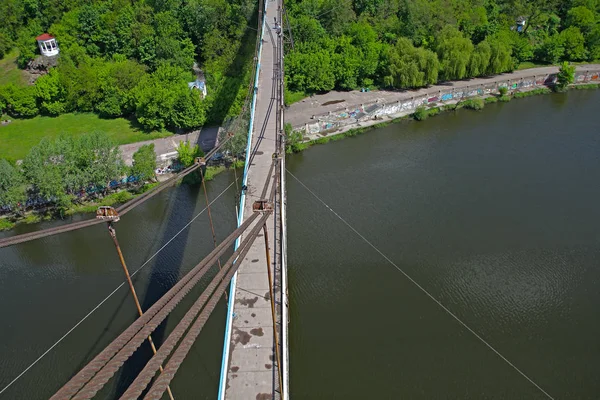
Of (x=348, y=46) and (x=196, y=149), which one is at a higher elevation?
(x=348, y=46)

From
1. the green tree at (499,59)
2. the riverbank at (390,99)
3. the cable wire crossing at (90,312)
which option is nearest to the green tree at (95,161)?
the cable wire crossing at (90,312)

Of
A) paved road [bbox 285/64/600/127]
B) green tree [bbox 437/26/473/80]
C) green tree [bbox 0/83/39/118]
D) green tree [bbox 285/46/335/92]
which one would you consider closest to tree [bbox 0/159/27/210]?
green tree [bbox 0/83/39/118]

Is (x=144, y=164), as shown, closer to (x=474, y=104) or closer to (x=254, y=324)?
(x=254, y=324)

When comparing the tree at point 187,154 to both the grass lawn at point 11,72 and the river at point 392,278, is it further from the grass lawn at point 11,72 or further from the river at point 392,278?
the grass lawn at point 11,72

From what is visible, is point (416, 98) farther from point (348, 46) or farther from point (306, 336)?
point (306, 336)

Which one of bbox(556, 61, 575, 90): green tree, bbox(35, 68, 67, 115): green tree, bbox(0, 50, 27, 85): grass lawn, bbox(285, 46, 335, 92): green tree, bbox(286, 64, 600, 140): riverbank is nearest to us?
bbox(286, 64, 600, 140): riverbank

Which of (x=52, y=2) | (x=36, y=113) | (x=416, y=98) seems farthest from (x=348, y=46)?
(x=52, y=2)

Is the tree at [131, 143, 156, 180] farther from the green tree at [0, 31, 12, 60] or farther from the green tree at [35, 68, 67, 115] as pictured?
the green tree at [0, 31, 12, 60]
